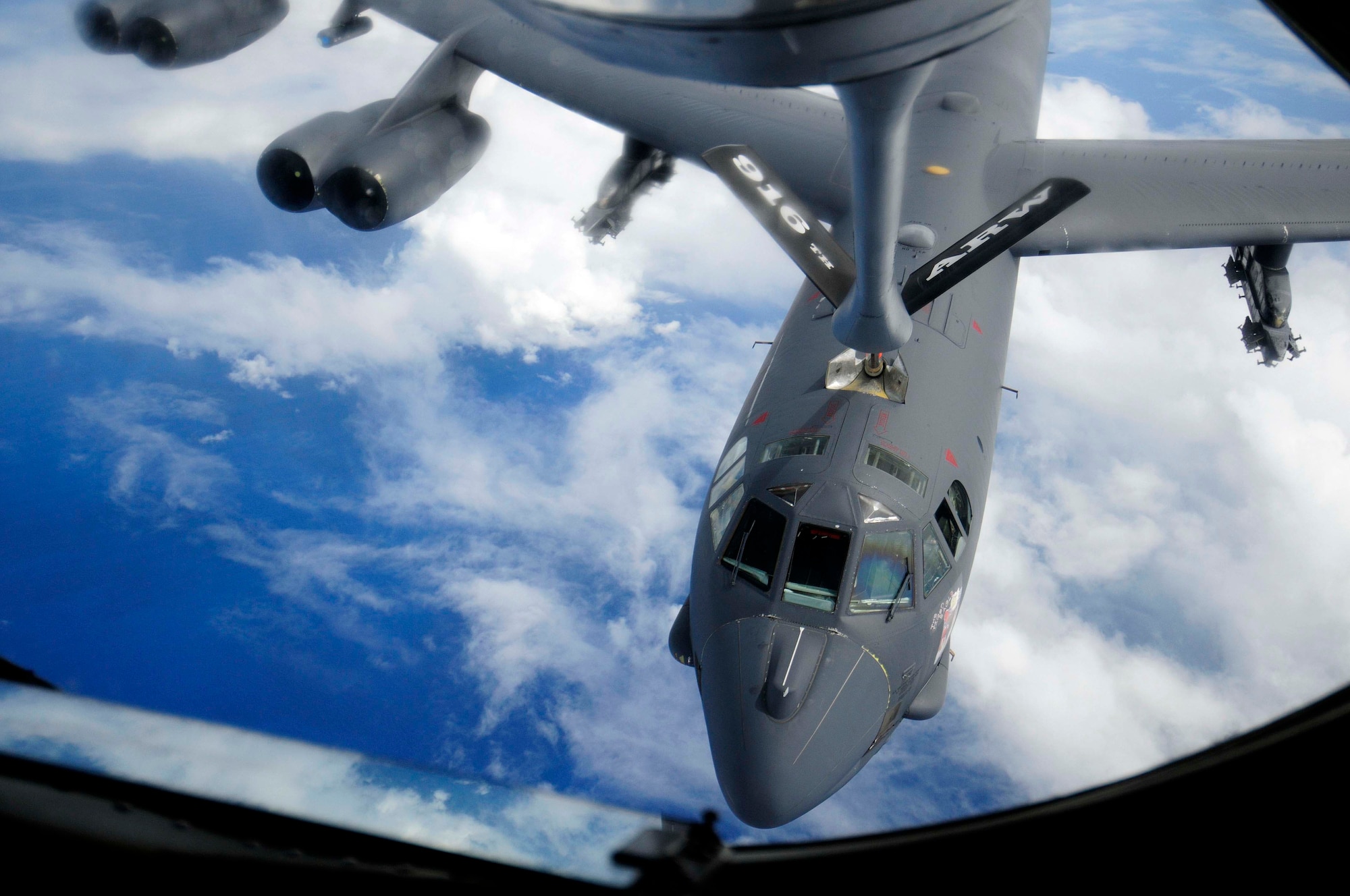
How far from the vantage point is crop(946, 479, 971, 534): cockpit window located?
6121 millimetres

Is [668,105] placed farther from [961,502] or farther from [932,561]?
[932,561]

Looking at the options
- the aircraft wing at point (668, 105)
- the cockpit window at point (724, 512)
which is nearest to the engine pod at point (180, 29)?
the aircraft wing at point (668, 105)

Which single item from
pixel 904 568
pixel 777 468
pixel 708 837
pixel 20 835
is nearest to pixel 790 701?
pixel 904 568

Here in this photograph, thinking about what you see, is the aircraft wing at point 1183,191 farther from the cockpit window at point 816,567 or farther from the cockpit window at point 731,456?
the cockpit window at point 816,567

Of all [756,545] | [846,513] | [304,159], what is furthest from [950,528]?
[304,159]

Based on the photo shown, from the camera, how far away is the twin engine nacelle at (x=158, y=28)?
8.84 meters

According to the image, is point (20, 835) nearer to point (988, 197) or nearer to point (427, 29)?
point (988, 197)

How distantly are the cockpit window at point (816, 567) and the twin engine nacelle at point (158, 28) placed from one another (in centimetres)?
822

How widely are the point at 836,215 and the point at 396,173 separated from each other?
15.0 ft

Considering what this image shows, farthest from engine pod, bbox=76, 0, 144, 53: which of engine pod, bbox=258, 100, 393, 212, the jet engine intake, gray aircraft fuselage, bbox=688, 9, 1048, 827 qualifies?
the jet engine intake

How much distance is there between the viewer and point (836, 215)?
9203 millimetres

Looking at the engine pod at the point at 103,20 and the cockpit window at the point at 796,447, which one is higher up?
the engine pod at the point at 103,20

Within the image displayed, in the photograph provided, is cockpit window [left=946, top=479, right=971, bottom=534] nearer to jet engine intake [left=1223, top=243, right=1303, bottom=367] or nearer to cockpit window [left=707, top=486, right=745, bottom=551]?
cockpit window [left=707, top=486, right=745, bottom=551]

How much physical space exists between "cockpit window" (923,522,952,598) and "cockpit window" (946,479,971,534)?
393 millimetres
